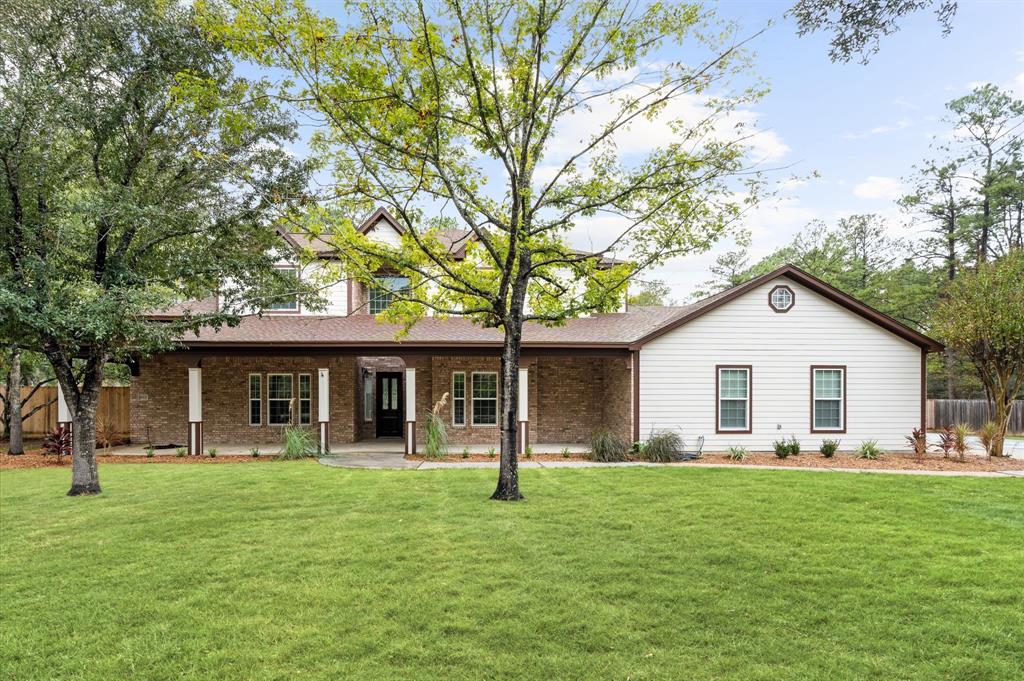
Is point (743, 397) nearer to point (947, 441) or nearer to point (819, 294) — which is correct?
point (819, 294)

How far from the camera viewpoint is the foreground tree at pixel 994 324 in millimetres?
13203

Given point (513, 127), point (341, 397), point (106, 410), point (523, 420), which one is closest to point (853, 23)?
point (513, 127)

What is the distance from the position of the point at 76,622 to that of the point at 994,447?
1839 centimetres

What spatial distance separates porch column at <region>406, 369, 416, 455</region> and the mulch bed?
57cm

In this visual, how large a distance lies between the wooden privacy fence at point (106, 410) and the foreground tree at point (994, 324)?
22.5 meters

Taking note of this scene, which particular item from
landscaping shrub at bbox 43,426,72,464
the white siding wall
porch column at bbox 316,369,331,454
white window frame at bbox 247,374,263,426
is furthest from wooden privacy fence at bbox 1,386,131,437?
the white siding wall

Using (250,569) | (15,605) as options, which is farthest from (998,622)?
(15,605)

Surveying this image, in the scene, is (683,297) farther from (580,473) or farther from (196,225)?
(196,225)

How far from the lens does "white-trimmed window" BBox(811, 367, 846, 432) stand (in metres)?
14.4

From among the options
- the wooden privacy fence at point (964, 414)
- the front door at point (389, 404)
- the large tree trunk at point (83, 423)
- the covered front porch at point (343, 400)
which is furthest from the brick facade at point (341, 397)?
the wooden privacy fence at point (964, 414)

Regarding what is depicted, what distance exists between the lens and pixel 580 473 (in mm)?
11156

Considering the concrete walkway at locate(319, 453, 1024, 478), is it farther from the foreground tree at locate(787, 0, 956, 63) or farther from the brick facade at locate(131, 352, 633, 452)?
the foreground tree at locate(787, 0, 956, 63)

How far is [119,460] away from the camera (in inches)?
526

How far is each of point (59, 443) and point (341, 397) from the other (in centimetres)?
666
